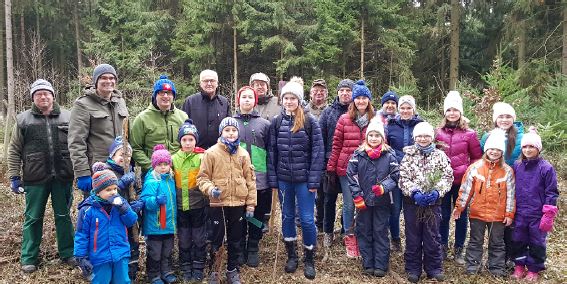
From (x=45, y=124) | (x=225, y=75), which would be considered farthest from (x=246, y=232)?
(x=225, y=75)

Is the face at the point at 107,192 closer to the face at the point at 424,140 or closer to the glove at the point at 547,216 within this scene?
the face at the point at 424,140

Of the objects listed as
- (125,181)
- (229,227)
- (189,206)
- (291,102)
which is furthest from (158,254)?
(291,102)

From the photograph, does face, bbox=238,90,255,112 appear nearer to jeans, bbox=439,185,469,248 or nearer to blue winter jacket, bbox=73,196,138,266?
blue winter jacket, bbox=73,196,138,266

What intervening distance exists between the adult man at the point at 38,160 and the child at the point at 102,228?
4.45ft

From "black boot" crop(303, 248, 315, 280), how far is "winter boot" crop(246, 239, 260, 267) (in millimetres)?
650

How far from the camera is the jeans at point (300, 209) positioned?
17.2 feet

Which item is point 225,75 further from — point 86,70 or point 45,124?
point 45,124

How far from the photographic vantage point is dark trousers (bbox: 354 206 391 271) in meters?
5.33

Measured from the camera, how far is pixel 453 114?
5.55 meters

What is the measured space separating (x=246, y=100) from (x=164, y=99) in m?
1.00

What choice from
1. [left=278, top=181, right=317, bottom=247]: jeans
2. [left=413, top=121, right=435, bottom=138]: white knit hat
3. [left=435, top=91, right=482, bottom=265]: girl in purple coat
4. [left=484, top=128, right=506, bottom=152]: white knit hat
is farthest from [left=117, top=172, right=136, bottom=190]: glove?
[left=484, top=128, right=506, bottom=152]: white knit hat

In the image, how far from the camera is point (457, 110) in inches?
218

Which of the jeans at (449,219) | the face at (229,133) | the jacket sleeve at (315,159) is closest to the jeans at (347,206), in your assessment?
the jacket sleeve at (315,159)

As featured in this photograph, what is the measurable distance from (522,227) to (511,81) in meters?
6.01
